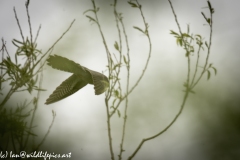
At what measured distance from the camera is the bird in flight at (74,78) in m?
0.98

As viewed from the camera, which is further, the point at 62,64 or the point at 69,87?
the point at 69,87

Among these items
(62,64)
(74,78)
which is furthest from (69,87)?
(62,64)

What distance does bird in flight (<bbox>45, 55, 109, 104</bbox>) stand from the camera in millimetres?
978

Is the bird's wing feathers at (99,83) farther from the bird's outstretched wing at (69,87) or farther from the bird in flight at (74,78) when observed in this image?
the bird's outstretched wing at (69,87)

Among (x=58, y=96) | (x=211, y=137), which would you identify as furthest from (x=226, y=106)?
(x=58, y=96)

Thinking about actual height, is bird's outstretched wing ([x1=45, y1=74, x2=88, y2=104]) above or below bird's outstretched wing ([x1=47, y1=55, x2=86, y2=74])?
below

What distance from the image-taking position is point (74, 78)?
46.5 inches

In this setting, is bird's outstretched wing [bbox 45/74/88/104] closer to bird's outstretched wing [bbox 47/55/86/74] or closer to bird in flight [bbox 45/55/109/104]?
bird in flight [bbox 45/55/109/104]

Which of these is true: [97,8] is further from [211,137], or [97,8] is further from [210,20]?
[211,137]

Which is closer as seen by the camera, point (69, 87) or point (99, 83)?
point (99, 83)

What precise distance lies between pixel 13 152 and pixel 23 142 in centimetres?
13

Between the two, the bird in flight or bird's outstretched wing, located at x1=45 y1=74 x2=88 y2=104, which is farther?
bird's outstretched wing, located at x1=45 y1=74 x2=88 y2=104

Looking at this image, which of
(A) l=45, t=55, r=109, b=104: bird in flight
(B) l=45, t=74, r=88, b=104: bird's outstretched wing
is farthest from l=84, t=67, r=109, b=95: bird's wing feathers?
(B) l=45, t=74, r=88, b=104: bird's outstretched wing

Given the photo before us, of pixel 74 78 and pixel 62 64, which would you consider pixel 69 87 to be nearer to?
pixel 74 78
